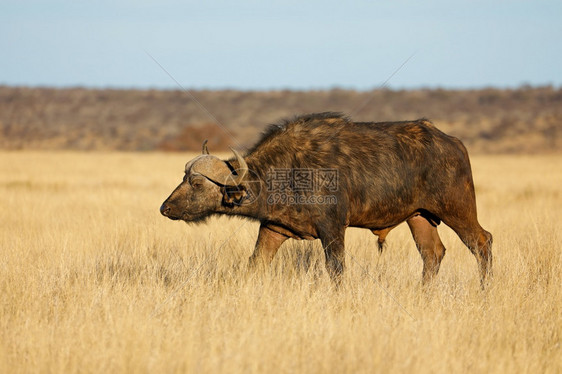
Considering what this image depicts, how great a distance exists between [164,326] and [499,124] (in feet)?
200

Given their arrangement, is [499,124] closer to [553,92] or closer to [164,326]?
[553,92]

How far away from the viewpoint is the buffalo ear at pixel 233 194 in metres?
7.16

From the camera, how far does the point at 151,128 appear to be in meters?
68.9

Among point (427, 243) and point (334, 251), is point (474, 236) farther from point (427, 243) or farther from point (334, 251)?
point (334, 251)

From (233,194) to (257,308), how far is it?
172cm

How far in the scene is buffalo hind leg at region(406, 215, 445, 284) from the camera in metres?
8.16

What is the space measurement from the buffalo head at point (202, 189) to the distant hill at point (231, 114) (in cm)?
4038

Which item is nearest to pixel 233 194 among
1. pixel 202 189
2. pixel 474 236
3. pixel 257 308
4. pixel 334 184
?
pixel 202 189

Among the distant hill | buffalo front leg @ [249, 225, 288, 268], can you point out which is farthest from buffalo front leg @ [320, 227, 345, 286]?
the distant hill

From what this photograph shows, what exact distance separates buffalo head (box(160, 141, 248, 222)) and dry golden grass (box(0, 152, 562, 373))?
26.0 inches

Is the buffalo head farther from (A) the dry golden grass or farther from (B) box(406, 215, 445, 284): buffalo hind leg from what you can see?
(B) box(406, 215, 445, 284): buffalo hind leg

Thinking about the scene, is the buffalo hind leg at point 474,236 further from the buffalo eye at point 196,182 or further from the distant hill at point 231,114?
the distant hill at point 231,114

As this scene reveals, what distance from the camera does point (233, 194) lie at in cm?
726

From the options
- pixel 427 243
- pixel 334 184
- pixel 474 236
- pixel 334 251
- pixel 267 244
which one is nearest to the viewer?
pixel 334 251
